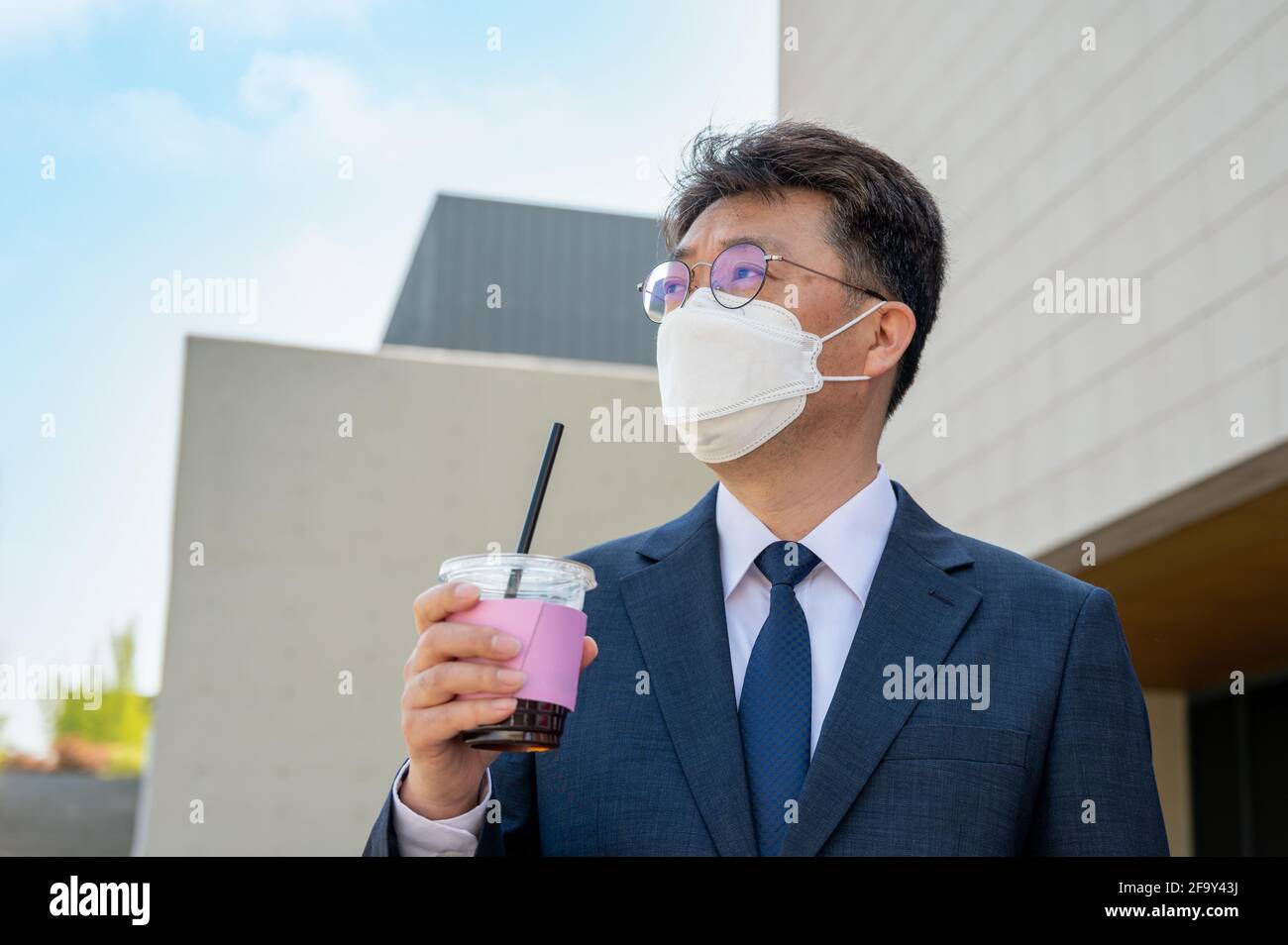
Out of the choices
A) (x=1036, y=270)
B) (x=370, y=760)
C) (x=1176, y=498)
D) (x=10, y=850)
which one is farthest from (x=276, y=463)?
Answer: (x=1176, y=498)

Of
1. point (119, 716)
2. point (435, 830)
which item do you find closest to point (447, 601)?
point (435, 830)

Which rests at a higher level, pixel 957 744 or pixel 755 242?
pixel 755 242

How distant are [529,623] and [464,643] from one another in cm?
8

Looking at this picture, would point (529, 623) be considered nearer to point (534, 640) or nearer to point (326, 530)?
point (534, 640)

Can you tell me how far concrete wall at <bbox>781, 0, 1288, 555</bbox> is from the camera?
7.05m

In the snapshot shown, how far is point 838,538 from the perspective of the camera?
214 centimetres

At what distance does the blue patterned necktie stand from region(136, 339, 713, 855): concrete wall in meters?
11.4

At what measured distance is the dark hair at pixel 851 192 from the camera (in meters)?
2.41

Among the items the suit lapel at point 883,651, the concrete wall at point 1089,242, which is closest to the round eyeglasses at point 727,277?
the suit lapel at point 883,651

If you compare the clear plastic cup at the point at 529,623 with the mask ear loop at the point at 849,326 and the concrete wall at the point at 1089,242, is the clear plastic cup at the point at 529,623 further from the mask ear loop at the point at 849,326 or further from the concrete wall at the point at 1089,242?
the concrete wall at the point at 1089,242

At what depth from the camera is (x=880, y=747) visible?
179 cm
